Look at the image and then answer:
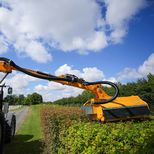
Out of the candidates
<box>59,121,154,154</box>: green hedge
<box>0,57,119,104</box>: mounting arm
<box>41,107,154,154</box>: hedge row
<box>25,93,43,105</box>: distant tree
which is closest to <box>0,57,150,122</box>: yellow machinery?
<box>0,57,119,104</box>: mounting arm

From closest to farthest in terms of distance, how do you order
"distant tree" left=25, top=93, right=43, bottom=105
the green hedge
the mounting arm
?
the green hedge
the mounting arm
"distant tree" left=25, top=93, right=43, bottom=105

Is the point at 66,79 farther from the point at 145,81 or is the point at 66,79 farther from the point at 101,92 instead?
the point at 145,81

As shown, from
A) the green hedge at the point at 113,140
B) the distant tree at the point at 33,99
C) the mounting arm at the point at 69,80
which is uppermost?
the distant tree at the point at 33,99

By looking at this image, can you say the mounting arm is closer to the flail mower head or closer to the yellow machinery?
the yellow machinery

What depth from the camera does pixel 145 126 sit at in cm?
724

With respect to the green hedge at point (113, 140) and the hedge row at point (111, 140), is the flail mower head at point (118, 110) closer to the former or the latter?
the hedge row at point (111, 140)

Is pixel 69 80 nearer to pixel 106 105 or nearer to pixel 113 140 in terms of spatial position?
pixel 106 105

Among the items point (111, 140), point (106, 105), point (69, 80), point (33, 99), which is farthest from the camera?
point (33, 99)

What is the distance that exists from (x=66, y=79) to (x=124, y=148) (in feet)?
11.7

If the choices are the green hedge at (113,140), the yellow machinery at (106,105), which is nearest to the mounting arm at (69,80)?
the yellow machinery at (106,105)

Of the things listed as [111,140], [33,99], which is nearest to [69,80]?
[111,140]

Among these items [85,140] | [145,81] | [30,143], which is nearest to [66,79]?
[85,140]

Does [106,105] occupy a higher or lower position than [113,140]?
higher

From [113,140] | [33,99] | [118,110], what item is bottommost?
[113,140]
